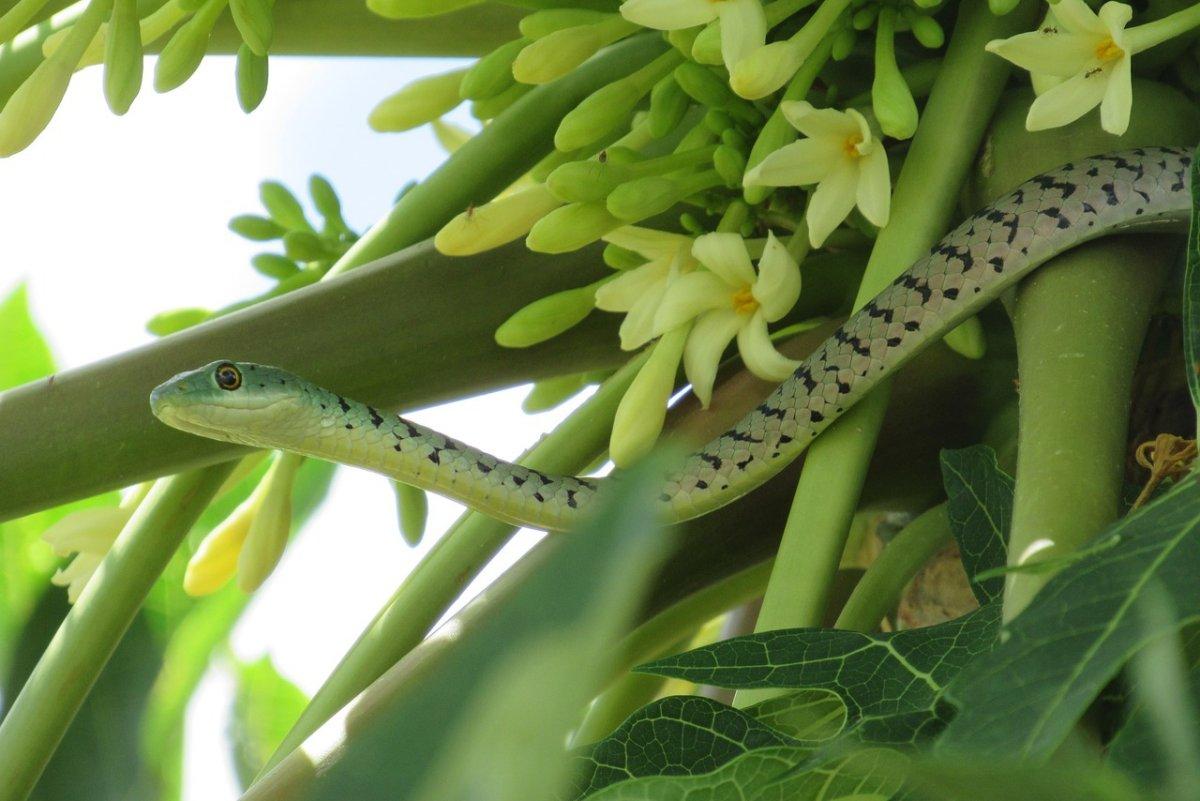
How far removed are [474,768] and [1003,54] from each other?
2.24ft

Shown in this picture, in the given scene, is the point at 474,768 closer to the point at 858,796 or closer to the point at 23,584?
the point at 858,796

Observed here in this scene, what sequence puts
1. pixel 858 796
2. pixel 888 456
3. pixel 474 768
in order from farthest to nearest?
pixel 888 456 → pixel 858 796 → pixel 474 768

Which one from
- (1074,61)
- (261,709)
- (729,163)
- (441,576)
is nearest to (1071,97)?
(1074,61)

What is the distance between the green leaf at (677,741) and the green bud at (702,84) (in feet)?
1.54

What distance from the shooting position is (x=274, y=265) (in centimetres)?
132

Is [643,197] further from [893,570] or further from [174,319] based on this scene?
[174,319]

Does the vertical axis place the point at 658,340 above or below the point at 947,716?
above

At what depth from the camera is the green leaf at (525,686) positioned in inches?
10.0

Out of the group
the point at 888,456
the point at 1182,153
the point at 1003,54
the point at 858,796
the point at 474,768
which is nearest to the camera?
the point at 474,768

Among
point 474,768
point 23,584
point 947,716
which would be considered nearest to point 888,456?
point 947,716

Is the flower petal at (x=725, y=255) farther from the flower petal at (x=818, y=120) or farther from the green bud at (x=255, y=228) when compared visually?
the green bud at (x=255, y=228)

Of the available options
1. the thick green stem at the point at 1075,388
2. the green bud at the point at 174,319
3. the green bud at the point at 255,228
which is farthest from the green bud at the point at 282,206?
the thick green stem at the point at 1075,388

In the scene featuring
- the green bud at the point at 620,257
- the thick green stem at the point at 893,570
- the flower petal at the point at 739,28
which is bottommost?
the thick green stem at the point at 893,570

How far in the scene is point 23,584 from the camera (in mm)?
1553
